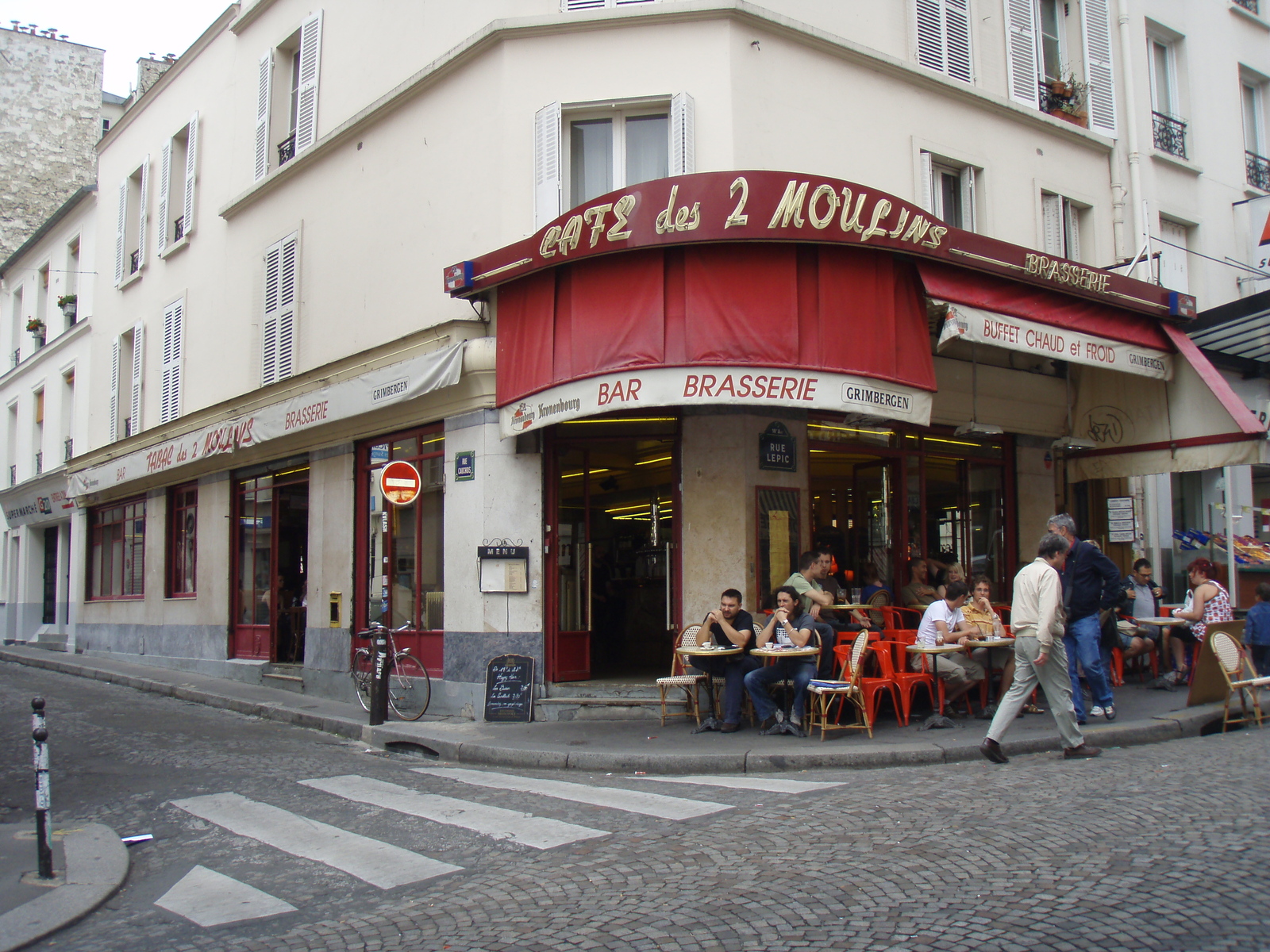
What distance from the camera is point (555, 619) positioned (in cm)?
1112

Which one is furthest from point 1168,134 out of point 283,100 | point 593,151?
point 283,100

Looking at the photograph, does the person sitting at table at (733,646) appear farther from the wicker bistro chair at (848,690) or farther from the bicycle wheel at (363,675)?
the bicycle wheel at (363,675)

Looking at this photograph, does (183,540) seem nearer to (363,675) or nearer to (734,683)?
(363,675)

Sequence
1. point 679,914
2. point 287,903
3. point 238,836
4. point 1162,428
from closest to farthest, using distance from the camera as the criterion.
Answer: point 679,914, point 287,903, point 238,836, point 1162,428

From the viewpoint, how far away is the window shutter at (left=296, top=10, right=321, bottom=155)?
48.0ft

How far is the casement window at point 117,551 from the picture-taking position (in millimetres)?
19688

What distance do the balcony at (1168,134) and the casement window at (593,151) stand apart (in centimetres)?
858

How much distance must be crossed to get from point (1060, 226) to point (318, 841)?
12.3m

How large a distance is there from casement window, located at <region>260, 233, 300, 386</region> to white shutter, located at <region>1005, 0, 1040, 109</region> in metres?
10.1

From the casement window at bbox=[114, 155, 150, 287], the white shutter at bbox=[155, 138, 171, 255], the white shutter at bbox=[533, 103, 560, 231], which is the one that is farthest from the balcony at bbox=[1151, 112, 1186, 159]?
the casement window at bbox=[114, 155, 150, 287]

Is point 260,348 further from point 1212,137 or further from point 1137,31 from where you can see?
point 1212,137

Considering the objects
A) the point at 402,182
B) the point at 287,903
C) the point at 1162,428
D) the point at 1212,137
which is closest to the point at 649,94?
the point at 402,182

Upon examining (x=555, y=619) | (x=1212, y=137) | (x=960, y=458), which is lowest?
(x=555, y=619)

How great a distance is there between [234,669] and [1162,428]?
13.5 metres
